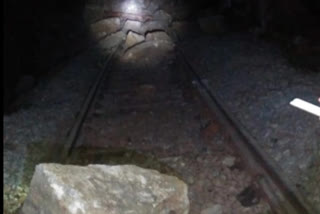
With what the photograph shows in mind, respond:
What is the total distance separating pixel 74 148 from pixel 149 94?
8.31 ft

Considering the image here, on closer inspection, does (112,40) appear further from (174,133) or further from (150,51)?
(174,133)

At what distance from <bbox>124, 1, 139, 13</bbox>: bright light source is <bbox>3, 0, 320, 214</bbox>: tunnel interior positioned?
6.65 metres

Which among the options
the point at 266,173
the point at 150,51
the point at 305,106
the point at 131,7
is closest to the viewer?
the point at 266,173

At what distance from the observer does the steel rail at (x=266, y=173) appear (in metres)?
3.66

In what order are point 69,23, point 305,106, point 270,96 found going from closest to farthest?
point 305,106 < point 270,96 < point 69,23

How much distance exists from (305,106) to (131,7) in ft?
54.1

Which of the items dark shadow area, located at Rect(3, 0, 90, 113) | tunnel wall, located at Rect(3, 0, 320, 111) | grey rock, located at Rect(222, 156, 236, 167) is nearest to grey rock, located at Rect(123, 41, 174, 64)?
tunnel wall, located at Rect(3, 0, 320, 111)

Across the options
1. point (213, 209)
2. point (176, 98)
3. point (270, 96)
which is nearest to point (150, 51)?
point (176, 98)

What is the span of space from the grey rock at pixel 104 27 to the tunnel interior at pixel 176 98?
3.05 feet

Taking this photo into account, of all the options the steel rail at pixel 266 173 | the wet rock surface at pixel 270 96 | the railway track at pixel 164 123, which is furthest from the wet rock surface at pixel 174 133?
the wet rock surface at pixel 270 96

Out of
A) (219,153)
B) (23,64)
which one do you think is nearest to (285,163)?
(219,153)

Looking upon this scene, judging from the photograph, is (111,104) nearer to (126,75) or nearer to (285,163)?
(126,75)

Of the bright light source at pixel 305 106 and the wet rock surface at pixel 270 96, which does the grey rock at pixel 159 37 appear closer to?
the wet rock surface at pixel 270 96

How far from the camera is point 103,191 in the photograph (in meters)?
3.09
